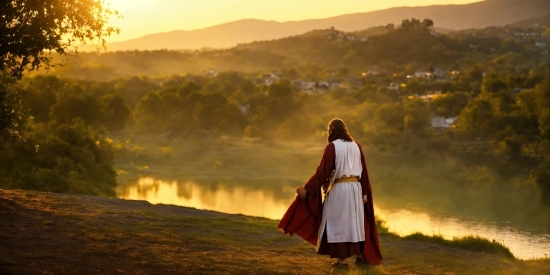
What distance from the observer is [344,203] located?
8.09 meters

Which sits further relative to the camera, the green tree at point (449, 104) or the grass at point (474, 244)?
the green tree at point (449, 104)

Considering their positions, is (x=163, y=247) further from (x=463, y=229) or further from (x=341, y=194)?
(x=463, y=229)

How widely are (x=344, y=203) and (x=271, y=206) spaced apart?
1885cm

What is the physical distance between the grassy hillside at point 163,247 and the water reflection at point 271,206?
6709 mm

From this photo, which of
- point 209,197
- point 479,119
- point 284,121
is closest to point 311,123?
point 284,121

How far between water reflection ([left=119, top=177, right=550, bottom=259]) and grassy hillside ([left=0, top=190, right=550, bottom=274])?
6709 mm

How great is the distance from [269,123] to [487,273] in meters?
41.2

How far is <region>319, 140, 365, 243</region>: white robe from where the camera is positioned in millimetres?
8047

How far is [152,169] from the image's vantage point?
37.9 meters

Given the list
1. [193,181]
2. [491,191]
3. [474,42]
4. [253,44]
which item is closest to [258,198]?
[193,181]

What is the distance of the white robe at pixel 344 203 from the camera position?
8.05 meters

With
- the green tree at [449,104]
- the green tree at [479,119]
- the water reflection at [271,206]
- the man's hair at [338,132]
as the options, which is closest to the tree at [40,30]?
the man's hair at [338,132]

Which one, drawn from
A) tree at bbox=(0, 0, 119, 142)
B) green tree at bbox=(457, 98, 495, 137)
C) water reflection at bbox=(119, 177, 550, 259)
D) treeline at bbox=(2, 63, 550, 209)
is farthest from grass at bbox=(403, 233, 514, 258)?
green tree at bbox=(457, 98, 495, 137)

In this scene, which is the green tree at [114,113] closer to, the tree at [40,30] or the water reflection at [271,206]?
the water reflection at [271,206]
